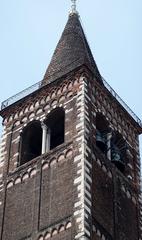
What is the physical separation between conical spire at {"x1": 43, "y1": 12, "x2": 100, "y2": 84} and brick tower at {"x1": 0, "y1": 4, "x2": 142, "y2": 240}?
0.22 ft

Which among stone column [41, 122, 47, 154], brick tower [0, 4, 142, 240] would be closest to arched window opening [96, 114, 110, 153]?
brick tower [0, 4, 142, 240]

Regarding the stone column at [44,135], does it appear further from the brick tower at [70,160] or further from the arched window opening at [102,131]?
the arched window opening at [102,131]

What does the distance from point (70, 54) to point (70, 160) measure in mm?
7965

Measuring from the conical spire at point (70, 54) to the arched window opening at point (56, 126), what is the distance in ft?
6.24

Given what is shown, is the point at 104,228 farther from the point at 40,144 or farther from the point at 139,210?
the point at 40,144

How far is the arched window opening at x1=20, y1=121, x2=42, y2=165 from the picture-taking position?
34.2m

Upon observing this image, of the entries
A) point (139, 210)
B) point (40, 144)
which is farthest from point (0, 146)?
point (139, 210)

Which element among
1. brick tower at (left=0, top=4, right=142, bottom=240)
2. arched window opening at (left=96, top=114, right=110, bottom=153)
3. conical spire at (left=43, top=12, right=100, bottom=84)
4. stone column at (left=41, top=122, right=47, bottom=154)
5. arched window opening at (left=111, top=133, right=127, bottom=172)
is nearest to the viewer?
brick tower at (left=0, top=4, right=142, bottom=240)

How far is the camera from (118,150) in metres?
34.3

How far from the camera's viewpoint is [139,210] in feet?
109

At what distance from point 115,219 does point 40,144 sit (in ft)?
18.5

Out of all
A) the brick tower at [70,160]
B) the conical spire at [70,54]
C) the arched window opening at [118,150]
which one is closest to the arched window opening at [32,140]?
the brick tower at [70,160]

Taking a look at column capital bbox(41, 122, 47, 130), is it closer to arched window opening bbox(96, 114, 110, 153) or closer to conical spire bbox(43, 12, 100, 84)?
arched window opening bbox(96, 114, 110, 153)

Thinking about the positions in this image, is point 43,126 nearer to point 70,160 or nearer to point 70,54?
point 70,160
